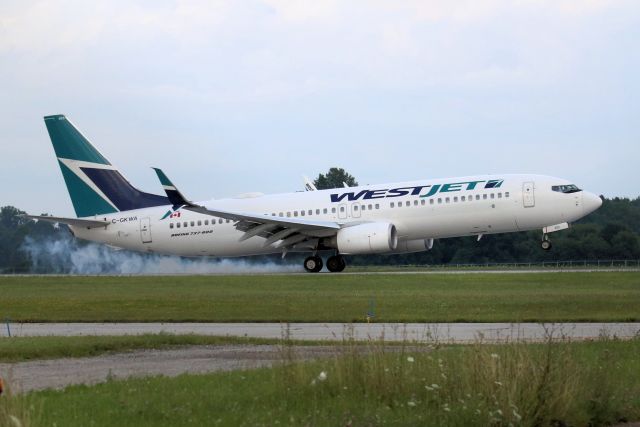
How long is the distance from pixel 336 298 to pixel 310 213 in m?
17.9

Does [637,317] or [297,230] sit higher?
[297,230]

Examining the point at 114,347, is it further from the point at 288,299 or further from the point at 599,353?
the point at 288,299

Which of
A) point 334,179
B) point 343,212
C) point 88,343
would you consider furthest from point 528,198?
point 334,179

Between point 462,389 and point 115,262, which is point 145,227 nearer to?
point 115,262

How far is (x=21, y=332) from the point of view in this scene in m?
22.8

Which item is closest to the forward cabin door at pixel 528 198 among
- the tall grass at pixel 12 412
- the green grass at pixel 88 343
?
the green grass at pixel 88 343

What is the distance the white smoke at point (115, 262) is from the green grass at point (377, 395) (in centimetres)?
3975

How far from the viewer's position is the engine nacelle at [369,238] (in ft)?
148

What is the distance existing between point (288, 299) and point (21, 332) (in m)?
9.80

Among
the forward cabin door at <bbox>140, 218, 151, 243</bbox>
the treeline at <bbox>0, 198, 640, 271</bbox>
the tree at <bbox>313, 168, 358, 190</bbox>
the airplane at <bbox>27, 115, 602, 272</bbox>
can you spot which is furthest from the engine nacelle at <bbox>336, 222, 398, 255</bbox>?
the tree at <bbox>313, 168, 358, 190</bbox>

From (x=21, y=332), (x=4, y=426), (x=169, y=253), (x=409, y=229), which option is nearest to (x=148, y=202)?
(x=169, y=253)

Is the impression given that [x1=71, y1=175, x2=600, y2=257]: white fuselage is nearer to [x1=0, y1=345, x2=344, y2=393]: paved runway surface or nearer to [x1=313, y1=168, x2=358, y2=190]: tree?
[x1=0, y1=345, x2=344, y2=393]: paved runway surface

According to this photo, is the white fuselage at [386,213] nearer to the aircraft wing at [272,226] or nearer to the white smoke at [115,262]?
the aircraft wing at [272,226]

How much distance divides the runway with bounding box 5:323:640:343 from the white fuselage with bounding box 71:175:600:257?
22.3m
